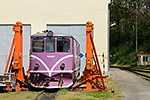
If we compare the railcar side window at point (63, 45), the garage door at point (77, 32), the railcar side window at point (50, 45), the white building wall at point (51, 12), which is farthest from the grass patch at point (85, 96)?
the white building wall at point (51, 12)

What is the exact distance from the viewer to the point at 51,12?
21391 mm

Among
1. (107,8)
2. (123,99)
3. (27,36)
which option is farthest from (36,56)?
(107,8)

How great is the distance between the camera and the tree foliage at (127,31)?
47094mm

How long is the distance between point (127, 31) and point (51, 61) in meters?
51.1

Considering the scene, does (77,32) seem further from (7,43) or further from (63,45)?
(63,45)

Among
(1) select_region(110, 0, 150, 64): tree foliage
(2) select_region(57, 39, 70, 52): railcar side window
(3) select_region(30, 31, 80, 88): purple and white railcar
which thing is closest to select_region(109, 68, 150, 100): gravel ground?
(3) select_region(30, 31, 80, 88): purple and white railcar

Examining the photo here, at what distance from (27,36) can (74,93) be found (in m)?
11.1

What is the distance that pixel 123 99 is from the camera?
33.7ft

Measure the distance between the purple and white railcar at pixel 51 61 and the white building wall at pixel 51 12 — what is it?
30.3 feet

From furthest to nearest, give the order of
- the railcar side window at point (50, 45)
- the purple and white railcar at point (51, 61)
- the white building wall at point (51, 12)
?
the white building wall at point (51, 12) → the railcar side window at point (50, 45) → the purple and white railcar at point (51, 61)

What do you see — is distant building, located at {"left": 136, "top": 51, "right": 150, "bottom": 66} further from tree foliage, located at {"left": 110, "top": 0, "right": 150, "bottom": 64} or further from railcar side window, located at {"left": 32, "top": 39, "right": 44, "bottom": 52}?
railcar side window, located at {"left": 32, "top": 39, "right": 44, "bottom": 52}

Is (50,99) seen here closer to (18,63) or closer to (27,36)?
(18,63)

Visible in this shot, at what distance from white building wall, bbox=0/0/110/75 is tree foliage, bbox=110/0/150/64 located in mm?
24516

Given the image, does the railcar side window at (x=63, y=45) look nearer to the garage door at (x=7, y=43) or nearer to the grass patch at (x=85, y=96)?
the grass patch at (x=85, y=96)
